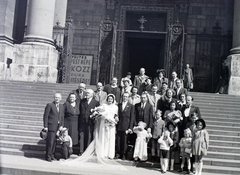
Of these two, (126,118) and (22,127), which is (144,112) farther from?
(22,127)

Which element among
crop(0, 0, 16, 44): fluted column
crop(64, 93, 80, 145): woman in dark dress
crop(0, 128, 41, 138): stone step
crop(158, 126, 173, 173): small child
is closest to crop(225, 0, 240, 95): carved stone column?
crop(158, 126, 173, 173): small child

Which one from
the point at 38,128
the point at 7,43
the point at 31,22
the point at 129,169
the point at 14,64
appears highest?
the point at 31,22

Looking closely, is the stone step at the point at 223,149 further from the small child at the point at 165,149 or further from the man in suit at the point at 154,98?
the man in suit at the point at 154,98

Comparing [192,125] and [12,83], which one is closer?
[192,125]

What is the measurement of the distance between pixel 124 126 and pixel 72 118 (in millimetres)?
1395

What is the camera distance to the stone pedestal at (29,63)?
46.9 ft

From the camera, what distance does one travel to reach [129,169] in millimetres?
6836

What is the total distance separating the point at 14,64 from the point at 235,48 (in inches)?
444

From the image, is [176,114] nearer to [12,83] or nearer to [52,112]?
[52,112]

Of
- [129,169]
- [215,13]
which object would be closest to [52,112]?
[129,169]

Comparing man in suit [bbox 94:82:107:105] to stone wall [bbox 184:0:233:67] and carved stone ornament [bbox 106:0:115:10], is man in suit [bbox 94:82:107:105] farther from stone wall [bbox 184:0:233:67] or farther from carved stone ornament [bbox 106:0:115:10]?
carved stone ornament [bbox 106:0:115:10]

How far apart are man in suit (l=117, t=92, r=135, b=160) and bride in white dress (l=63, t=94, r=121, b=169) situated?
0.52ft

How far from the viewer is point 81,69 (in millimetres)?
18781

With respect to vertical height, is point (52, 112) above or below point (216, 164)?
above
